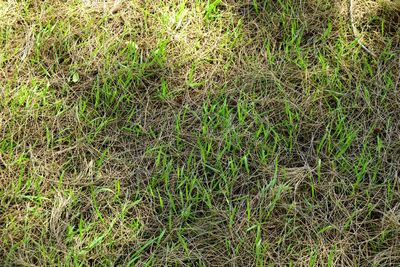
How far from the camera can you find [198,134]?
281 centimetres

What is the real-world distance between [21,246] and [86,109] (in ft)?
2.39

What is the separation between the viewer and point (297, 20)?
319 cm

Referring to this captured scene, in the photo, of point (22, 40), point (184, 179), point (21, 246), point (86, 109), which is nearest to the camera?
point (21, 246)

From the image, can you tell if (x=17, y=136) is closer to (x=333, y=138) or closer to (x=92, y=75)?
(x=92, y=75)

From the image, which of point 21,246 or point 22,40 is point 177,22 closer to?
point 22,40

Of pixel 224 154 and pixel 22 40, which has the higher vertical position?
pixel 22 40

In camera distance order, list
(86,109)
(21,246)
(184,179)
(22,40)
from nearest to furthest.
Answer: (21,246) < (184,179) < (86,109) < (22,40)

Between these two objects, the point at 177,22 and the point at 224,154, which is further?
the point at 177,22

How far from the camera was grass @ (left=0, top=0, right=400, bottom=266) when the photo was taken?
2.52 m

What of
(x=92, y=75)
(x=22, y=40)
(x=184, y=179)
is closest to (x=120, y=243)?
(x=184, y=179)

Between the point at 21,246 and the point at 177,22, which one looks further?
the point at 177,22

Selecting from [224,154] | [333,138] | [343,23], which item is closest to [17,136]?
[224,154]

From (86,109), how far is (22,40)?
0.54 m

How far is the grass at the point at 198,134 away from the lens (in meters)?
2.52
